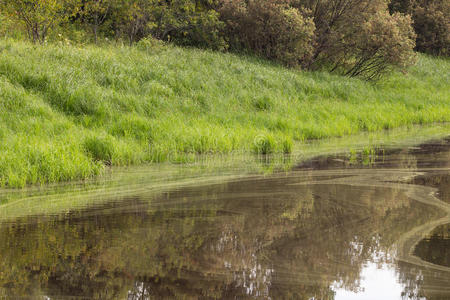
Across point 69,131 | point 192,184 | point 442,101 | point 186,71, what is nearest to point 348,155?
point 192,184

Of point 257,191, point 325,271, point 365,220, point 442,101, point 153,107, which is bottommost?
point 442,101

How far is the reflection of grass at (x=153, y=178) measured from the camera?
232 inches

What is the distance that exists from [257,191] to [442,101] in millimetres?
16898

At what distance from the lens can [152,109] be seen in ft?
39.0

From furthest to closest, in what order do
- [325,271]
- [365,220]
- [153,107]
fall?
1. [153,107]
2. [365,220]
3. [325,271]

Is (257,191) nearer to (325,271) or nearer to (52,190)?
(52,190)

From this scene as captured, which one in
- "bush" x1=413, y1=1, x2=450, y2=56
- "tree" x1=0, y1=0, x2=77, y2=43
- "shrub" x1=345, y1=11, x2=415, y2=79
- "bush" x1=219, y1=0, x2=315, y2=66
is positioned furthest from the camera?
"bush" x1=413, y1=1, x2=450, y2=56

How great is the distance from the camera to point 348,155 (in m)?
10.2

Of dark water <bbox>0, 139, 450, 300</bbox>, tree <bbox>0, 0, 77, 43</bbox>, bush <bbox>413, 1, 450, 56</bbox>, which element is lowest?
bush <bbox>413, 1, 450, 56</bbox>

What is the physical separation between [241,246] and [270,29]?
56.7 feet

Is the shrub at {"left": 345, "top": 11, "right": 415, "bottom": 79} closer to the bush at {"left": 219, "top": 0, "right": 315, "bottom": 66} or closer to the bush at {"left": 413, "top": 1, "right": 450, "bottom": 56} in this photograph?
the bush at {"left": 219, "top": 0, "right": 315, "bottom": 66}

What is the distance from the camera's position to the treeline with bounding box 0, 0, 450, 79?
1923 centimetres

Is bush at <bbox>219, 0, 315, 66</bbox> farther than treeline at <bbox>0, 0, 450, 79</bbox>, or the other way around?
bush at <bbox>219, 0, 315, 66</bbox>

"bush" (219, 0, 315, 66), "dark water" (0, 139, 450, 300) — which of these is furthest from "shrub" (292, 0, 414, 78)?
"dark water" (0, 139, 450, 300)
